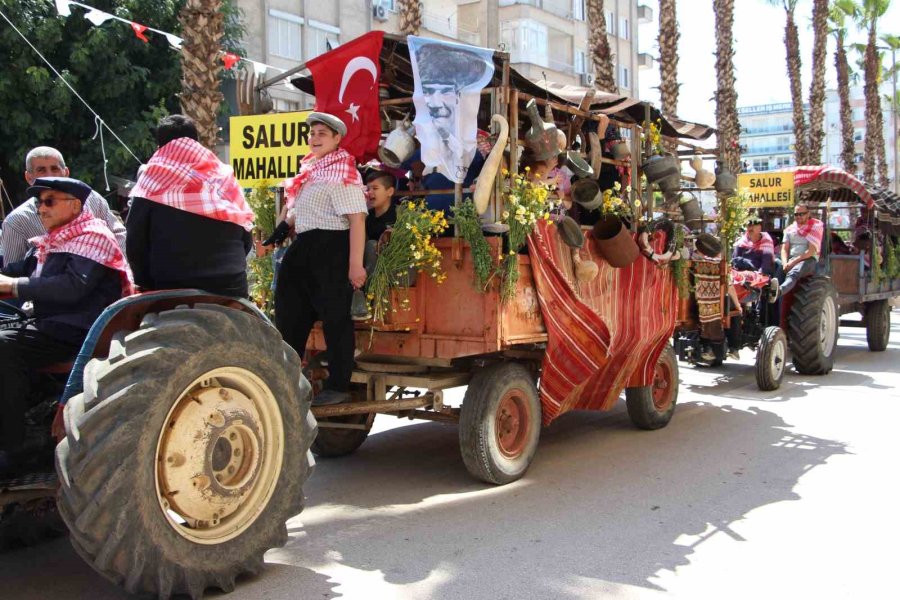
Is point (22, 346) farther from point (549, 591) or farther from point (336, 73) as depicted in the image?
point (336, 73)

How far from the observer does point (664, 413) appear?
8.62 meters

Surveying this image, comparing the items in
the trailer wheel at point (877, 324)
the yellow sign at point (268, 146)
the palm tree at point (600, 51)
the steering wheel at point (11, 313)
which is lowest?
the trailer wheel at point (877, 324)

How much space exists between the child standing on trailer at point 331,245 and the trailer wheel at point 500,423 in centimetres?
A: 95

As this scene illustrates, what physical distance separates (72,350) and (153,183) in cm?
92

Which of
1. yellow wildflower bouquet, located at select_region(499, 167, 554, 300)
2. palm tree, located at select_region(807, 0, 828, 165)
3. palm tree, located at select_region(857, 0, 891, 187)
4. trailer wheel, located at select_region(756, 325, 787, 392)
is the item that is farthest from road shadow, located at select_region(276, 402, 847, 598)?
palm tree, located at select_region(857, 0, 891, 187)

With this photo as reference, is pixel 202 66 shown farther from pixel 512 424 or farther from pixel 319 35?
pixel 319 35

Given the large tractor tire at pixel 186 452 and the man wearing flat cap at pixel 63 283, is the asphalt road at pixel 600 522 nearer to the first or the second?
the large tractor tire at pixel 186 452

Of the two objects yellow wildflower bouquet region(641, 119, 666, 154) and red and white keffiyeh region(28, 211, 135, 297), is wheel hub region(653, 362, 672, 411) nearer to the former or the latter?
yellow wildflower bouquet region(641, 119, 666, 154)

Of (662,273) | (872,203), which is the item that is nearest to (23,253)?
(662,273)

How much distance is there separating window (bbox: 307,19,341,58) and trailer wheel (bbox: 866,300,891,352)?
1698 centimetres

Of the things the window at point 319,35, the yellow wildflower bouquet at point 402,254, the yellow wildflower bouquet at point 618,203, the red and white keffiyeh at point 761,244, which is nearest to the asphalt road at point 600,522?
the yellow wildflower bouquet at point 402,254

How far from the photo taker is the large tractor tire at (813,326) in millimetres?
11969

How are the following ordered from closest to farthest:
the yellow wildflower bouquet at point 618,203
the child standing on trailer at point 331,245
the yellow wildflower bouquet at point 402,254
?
the child standing on trailer at point 331,245 → the yellow wildflower bouquet at point 402,254 → the yellow wildflower bouquet at point 618,203

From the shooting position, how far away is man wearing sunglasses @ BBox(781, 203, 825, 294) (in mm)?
12242
